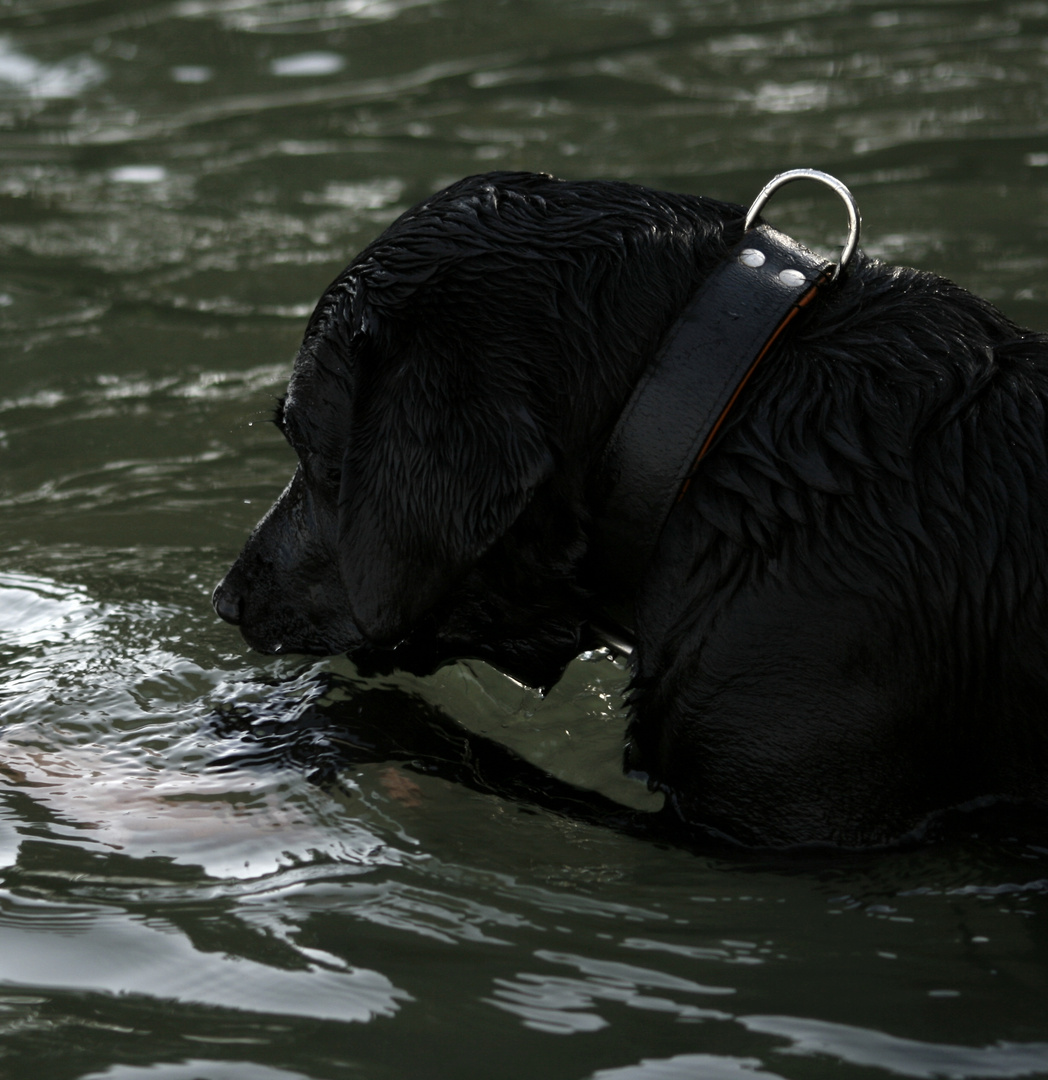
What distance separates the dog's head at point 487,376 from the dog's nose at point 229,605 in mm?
632

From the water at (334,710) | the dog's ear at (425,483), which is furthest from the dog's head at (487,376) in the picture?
the water at (334,710)

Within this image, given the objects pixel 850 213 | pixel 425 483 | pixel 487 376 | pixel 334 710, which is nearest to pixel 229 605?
pixel 334 710

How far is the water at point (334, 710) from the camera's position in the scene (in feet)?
8.60

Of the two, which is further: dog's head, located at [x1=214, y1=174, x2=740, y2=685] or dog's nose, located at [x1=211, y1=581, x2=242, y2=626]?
dog's nose, located at [x1=211, y1=581, x2=242, y2=626]

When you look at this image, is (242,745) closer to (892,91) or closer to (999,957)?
(999,957)

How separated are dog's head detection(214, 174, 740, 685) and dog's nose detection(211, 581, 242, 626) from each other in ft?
2.07

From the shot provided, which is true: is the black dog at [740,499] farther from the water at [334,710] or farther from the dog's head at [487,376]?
the water at [334,710]

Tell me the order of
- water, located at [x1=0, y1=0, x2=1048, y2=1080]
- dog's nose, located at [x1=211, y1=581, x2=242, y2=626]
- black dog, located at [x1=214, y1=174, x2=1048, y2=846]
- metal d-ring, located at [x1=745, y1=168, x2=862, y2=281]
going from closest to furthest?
water, located at [x1=0, y1=0, x2=1048, y2=1080] < black dog, located at [x1=214, y1=174, x2=1048, y2=846] < metal d-ring, located at [x1=745, y1=168, x2=862, y2=281] < dog's nose, located at [x1=211, y1=581, x2=242, y2=626]

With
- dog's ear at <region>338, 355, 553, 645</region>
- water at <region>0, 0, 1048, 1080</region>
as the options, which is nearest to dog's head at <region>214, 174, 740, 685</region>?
dog's ear at <region>338, 355, 553, 645</region>

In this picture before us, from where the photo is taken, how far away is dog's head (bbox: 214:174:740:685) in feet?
9.64

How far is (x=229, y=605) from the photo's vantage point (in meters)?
3.75

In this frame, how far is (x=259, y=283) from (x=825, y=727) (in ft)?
15.1

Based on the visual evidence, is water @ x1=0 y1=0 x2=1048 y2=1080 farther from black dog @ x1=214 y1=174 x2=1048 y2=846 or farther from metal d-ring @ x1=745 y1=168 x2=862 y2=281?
metal d-ring @ x1=745 y1=168 x2=862 y2=281

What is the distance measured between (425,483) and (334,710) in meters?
1.08
